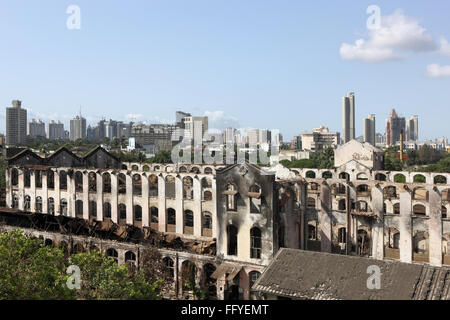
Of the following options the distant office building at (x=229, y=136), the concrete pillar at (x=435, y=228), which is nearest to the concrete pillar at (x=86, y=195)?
the concrete pillar at (x=435, y=228)

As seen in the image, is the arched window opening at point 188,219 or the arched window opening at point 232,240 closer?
the arched window opening at point 232,240

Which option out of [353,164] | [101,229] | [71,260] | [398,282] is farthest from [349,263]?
[353,164]

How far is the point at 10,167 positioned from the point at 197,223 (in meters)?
24.4

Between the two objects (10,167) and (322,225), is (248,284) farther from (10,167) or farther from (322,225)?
(10,167)

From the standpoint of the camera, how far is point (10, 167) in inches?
1800

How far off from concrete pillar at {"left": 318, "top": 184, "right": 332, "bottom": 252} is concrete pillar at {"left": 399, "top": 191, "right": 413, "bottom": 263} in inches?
205

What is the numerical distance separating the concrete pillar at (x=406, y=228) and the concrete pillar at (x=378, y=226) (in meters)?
1.50

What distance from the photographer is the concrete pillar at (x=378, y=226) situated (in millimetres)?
31219

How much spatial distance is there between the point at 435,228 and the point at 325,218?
7.71 m

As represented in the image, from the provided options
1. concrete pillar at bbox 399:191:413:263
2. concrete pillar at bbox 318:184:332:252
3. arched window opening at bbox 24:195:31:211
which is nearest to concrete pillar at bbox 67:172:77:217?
arched window opening at bbox 24:195:31:211

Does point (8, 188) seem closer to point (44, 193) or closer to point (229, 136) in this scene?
point (44, 193)

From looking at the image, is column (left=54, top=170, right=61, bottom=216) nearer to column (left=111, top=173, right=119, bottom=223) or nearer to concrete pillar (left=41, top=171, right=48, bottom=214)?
concrete pillar (left=41, top=171, right=48, bottom=214)

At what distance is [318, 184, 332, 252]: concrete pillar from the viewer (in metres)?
32.1

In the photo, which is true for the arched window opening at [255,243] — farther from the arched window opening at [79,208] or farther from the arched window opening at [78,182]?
the arched window opening at [78,182]
